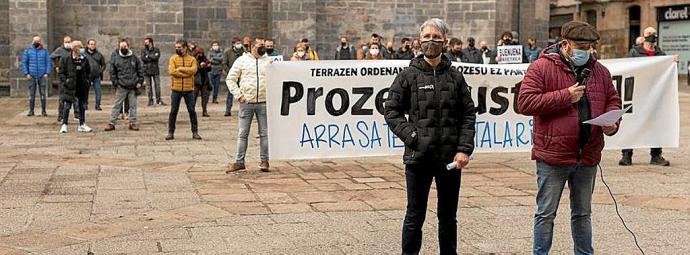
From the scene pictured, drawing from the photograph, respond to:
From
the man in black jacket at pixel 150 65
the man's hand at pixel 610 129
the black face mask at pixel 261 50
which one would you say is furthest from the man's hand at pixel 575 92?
the man in black jacket at pixel 150 65

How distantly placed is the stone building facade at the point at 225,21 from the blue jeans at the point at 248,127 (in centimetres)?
1545

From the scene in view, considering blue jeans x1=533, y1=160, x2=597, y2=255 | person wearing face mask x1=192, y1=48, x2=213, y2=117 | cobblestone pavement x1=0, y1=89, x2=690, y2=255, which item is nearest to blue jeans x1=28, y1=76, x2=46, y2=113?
person wearing face mask x1=192, y1=48, x2=213, y2=117

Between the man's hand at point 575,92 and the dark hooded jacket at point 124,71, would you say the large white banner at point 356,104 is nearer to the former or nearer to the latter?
the man's hand at point 575,92

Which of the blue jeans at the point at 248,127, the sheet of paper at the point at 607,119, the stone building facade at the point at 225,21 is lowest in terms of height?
the blue jeans at the point at 248,127

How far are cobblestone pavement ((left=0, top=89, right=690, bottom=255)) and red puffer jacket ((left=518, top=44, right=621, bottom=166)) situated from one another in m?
1.39

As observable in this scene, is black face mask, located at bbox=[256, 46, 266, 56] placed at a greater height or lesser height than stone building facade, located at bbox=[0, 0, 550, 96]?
lesser

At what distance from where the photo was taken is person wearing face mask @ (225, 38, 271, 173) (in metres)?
11.2

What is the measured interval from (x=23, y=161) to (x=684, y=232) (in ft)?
28.7

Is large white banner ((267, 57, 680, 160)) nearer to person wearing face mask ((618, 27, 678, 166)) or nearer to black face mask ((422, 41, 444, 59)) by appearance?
person wearing face mask ((618, 27, 678, 166))

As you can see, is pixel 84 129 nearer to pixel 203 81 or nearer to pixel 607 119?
pixel 203 81

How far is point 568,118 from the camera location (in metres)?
5.64

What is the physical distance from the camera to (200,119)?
19.7 m

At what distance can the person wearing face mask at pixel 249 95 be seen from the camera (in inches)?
440

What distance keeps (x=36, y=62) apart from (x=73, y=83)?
498cm
